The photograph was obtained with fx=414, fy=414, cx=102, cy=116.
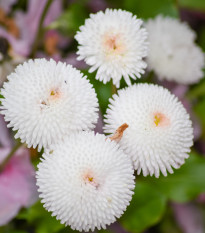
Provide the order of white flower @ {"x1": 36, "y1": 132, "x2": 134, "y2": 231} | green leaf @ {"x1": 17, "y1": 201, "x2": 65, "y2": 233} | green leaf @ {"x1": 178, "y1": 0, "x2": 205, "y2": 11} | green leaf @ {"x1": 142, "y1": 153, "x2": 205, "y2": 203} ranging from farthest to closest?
green leaf @ {"x1": 178, "y1": 0, "x2": 205, "y2": 11} < green leaf @ {"x1": 142, "y1": 153, "x2": 205, "y2": 203} < green leaf @ {"x1": 17, "y1": 201, "x2": 65, "y2": 233} < white flower @ {"x1": 36, "y1": 132, "x2": 134, "y2": 231}

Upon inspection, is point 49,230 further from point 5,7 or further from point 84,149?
point 5,7

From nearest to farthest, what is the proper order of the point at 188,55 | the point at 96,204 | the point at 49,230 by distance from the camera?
the point at 96,204 < the point at 49,230 < the point at 188,55

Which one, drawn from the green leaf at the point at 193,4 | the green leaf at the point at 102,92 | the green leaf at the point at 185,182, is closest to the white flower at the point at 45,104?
the green leaf at the point at 102,92

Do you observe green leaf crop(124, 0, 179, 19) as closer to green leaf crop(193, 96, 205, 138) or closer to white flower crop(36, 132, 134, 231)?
green leaf crop(193, 96, 205, 138)

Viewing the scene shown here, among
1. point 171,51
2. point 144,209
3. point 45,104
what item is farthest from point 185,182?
point 45,104

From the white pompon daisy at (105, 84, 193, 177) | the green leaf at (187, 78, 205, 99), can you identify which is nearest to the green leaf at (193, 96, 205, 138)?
the green leaf at (187, 78, 205, 99)

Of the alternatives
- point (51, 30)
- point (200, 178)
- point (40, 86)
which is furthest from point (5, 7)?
point (200, 178)

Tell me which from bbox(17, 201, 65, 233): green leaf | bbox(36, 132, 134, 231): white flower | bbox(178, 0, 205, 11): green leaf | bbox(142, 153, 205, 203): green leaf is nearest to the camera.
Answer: bbox(36, 132, 134, 231): white flower
